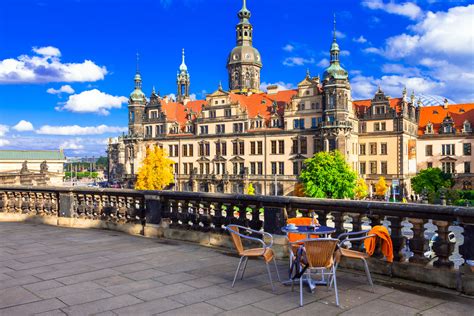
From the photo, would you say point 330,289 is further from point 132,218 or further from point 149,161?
point 149,161

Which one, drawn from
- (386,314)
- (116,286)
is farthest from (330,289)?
(116,286)

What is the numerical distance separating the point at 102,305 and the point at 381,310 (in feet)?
11.2

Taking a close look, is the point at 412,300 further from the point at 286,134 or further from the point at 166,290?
the point at 286,134

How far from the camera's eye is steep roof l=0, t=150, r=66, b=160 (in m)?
75.9

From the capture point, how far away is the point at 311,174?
47.9 metres

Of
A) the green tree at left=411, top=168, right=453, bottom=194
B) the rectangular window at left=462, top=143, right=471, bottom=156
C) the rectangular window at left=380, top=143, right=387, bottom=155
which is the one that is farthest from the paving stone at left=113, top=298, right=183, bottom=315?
the rectangular window at left=462, top=143, right=471, bottom=156

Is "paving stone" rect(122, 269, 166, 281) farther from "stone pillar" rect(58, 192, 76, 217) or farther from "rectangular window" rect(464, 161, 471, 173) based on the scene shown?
"rectangular window" rect(464, 161, 471, 173)

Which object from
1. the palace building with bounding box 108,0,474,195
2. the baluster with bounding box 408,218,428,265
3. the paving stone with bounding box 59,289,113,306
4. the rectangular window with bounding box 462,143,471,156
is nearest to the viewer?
the paving stone with bounding box 59,289,113,306

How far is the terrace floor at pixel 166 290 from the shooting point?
5.29 metres

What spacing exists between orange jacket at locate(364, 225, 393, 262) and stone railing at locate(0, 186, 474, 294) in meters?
0.17

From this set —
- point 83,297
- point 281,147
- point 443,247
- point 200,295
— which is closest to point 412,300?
point 443,247

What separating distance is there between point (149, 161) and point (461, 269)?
5790cm

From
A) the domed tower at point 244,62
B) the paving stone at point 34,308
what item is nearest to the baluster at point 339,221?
the paving stone at point 34,308

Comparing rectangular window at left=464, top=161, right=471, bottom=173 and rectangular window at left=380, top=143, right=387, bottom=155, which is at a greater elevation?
rectangular window at left=380, top=143, right=387, bottom=155
